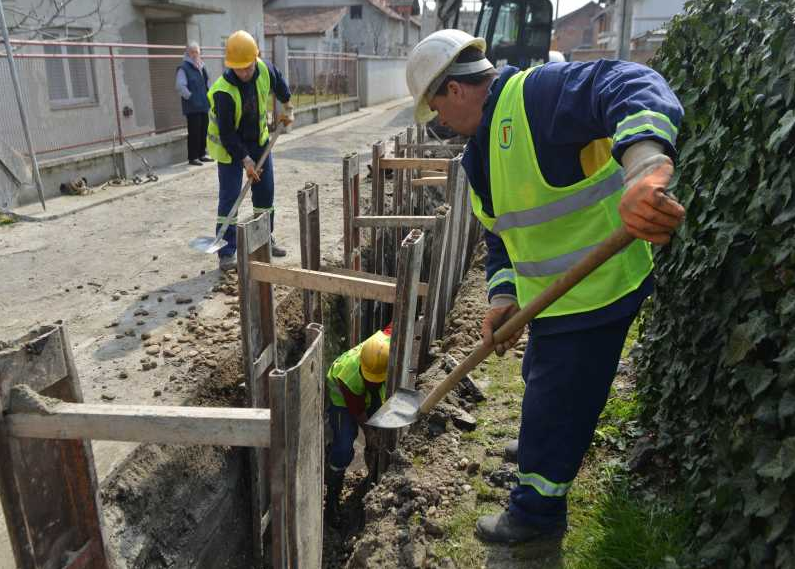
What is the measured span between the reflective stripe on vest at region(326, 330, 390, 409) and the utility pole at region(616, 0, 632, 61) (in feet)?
25.0

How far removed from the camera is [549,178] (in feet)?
7.56

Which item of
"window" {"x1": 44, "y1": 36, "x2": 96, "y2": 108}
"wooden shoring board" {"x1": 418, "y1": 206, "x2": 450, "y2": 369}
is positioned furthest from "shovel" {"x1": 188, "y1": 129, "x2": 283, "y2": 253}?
"window" {"x1": 44, "y1": 36, "x2": 96, "y2": 108}

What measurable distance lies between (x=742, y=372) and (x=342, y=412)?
3118 mm

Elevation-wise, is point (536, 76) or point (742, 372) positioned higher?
point (536, 76)

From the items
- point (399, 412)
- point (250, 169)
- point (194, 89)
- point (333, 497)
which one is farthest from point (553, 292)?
point (194, 89)

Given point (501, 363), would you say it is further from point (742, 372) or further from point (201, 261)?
point (201, 261)

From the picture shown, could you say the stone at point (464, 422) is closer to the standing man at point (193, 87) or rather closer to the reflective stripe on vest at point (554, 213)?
the reflective stripe on vest at point (554, 213)

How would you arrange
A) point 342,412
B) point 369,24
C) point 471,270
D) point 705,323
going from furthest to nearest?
point 369,24 < point 471,270 < point 342,412 < point 705,323

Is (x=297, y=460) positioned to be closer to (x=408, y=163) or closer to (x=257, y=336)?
(x=257, y=336)

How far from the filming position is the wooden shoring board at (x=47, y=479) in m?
1.67

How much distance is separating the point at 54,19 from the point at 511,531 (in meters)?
10.7

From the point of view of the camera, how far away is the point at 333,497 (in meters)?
4.96

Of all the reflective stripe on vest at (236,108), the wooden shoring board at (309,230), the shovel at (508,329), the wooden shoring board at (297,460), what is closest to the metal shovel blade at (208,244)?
the reflective stripe on vest at (236,108)

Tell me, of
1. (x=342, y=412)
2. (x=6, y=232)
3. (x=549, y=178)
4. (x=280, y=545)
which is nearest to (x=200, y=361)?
(x=342, y=412)
